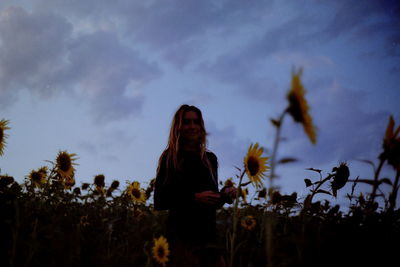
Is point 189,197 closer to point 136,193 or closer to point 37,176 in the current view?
point 136,193

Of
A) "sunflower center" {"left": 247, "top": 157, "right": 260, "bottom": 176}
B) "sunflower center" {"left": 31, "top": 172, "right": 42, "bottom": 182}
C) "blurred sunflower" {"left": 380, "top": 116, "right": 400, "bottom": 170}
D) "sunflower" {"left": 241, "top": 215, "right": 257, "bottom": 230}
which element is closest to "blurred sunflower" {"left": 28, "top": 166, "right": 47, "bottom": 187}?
"sunflower center" {"left": 31, "top": 172, "right": 42, "bottom": 182}

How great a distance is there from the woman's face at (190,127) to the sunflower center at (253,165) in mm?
1073

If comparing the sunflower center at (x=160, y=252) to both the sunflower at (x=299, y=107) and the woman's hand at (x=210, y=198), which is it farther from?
the sunflower at (x=299, y=107)

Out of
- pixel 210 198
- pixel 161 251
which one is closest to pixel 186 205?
pixel 210 198

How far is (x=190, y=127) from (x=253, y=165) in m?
1.19

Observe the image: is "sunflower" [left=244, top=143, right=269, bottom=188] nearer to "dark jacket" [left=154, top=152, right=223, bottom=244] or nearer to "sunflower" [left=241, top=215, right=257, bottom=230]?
"dark jacket" [left=154, top=152, right=223, bottom=244]

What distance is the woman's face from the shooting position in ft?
11.3

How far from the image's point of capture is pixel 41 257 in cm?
226

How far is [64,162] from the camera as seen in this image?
434 centimetres

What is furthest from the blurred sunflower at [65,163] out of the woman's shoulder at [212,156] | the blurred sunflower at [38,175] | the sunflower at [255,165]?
the sunflower at [255,165]

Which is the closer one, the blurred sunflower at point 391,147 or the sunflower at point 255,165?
the blurred sunflower at point 391,147

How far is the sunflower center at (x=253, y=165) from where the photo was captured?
2.46m

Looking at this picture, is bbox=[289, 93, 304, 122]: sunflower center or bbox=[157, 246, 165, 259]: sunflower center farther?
bbox=[157, 246, 165, 259]: sunflower center

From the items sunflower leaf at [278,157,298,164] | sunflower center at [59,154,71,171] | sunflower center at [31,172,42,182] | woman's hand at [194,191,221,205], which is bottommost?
woman's hand at [194,191,221,205]
